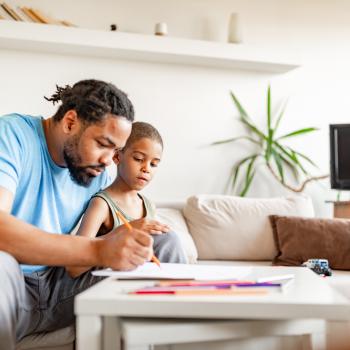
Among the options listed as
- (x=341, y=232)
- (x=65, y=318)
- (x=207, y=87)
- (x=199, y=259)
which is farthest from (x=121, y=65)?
(x=65, y=318)

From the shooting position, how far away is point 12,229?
134 centimetres

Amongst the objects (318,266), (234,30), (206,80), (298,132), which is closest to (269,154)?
(298,132)

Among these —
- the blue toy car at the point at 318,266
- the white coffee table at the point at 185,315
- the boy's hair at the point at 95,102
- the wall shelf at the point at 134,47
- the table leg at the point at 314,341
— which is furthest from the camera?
the wall shelf at the point at 134,47

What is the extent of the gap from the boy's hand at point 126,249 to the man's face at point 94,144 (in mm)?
417

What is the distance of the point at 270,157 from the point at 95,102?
2383 millimetres

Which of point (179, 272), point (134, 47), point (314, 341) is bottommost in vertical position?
point (314, 341)

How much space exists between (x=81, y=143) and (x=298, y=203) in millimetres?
1902

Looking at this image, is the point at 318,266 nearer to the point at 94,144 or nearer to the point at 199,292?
the point at 94,144

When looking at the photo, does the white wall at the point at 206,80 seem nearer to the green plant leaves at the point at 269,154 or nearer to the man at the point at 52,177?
the green plant leaves at the point at 269,154

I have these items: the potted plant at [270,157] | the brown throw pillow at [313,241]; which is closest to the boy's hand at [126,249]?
the brown throw pillow at [313,241]

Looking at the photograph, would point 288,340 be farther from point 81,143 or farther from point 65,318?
point 81,143

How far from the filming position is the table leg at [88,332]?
1.00 meters

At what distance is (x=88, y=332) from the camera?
1010mm

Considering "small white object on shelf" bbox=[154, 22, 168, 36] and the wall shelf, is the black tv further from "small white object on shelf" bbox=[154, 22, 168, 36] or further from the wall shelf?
"small white object on shelf" bbox=[154, 22, 168, 36]
